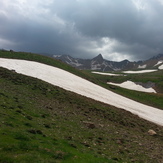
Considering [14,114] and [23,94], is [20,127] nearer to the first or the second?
[14,114]

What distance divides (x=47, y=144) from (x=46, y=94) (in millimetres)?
22729

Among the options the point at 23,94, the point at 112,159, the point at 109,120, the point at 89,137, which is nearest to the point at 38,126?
the point at 89,137

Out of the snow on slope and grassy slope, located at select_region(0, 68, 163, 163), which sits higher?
the snow on slope

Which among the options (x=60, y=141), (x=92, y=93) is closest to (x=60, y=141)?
(x=60, y=141)

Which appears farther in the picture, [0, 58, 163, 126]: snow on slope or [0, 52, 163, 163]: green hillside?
[0, 58, 163, 126]: snow on slope

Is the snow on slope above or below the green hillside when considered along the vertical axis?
above

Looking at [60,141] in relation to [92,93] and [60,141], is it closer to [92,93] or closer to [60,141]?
[60,141]

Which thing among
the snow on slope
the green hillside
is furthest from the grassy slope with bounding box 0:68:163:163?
the snow on slope

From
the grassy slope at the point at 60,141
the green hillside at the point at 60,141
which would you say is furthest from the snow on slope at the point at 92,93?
the grassy slope at the point at 60,141

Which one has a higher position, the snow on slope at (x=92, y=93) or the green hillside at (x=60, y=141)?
the snow on slope at (x=92, y=93)

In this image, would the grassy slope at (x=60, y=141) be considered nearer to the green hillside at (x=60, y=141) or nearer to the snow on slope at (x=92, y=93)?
the green hillside at (x=60, y=141)

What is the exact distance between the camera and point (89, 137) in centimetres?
2183

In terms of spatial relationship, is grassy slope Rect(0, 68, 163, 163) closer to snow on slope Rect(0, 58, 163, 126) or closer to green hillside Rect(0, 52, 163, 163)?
green hillside Rect(0, 52, 163, 163)

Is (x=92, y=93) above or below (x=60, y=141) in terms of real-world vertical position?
above
